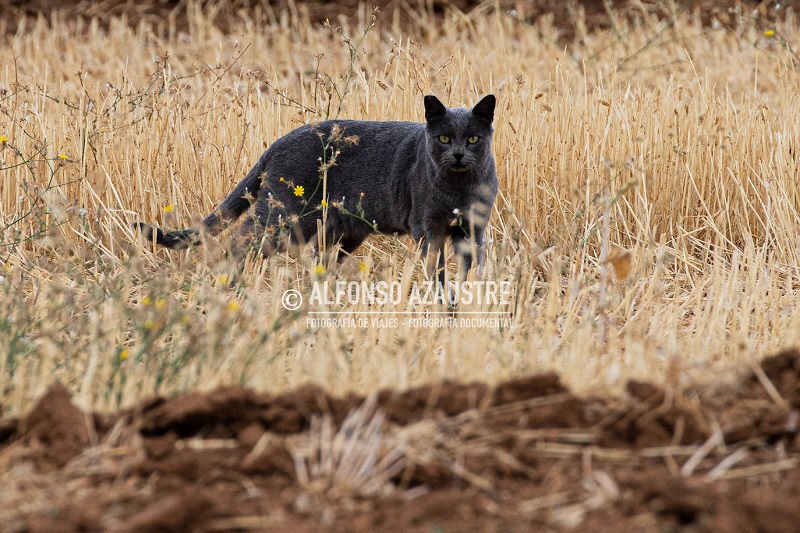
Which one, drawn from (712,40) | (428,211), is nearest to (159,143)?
(428,211)

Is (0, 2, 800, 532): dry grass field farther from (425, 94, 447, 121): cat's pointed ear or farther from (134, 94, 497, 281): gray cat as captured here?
(425, 94, 447, 121): cat's pointed ear

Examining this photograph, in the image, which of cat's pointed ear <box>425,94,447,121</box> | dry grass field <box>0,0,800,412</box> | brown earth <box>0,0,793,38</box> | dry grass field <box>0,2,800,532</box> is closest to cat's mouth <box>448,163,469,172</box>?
cat's pointed ear <box>425,94,447,121</box>

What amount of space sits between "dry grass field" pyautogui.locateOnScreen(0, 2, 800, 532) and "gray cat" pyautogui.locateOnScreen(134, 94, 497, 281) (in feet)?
0.90

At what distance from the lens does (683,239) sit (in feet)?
15.2

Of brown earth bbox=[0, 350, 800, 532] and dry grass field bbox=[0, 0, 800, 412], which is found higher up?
dry grass field bbox=[0, 0, 800, 412]

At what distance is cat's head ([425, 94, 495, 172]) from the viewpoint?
4145 mm

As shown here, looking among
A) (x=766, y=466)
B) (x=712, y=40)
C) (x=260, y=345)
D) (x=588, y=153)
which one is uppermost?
(x=712, y=40)

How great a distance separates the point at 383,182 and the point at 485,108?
0.71 metres

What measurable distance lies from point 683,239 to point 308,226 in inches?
77.2

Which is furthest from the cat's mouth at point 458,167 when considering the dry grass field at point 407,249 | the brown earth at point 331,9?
the brown earth at point 331,9

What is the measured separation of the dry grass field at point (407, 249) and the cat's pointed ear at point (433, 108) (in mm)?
552

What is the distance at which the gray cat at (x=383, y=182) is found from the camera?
4.21 metres

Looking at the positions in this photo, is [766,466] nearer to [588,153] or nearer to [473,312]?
[473,312]

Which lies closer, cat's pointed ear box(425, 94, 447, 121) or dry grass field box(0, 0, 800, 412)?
dry grass field box(0, 0, 800, 412)
